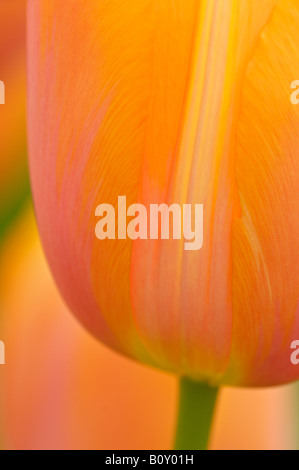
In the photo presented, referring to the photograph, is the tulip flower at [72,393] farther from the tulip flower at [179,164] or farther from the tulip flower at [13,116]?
the tulip flower at [179,164]

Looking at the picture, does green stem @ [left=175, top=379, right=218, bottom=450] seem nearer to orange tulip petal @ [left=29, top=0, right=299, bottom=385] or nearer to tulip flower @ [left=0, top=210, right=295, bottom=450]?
orange tulip petal @ [left=29, top=0, right=299, bottom=385]

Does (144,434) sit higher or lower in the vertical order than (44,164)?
lower

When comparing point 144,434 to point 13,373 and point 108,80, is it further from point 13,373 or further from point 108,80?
point 108,80

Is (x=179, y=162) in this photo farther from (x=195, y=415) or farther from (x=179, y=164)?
(x=195, y=415)

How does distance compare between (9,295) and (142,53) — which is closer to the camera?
(142,53)

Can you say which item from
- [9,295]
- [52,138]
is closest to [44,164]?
[52,138]
